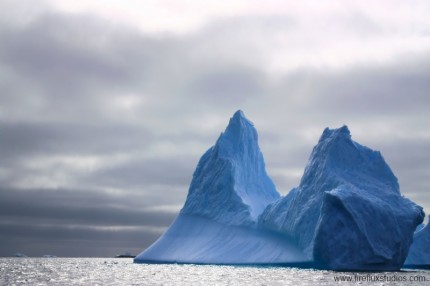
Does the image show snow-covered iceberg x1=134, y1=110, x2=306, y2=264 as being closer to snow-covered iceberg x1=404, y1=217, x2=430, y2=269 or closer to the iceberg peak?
the iceberg peak

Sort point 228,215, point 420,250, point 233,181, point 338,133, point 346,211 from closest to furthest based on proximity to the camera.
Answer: point 346,211 → point 338,133 → point 228,215 → point 233,181 → point 420,250

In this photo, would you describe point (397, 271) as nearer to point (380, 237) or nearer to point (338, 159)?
point (380, 237)

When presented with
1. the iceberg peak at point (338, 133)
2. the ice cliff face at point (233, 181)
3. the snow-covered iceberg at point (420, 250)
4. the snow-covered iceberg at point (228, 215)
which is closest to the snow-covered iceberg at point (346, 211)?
the iceberg peak at point (338, 133)

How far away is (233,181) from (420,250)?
59.5ft

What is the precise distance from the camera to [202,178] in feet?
198

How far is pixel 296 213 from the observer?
5141cm

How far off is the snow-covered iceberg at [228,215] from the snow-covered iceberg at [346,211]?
1759 millimetres

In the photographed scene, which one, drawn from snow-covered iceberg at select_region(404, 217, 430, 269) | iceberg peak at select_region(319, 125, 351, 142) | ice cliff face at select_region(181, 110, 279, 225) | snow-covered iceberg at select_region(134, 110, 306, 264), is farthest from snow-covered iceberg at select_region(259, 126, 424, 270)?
snow-covered iceberg at select_region(404, 217, 430, 269)

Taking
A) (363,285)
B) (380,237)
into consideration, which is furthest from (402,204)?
(363,285)

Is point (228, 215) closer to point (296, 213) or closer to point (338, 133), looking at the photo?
point (296, 213)

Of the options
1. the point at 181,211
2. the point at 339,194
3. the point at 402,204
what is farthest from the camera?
the point at 181,211

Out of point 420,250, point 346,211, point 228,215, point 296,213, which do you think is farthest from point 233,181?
point 420,250

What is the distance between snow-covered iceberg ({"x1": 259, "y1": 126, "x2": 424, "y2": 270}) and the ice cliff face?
11.5 feet

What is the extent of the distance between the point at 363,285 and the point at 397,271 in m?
14.2
